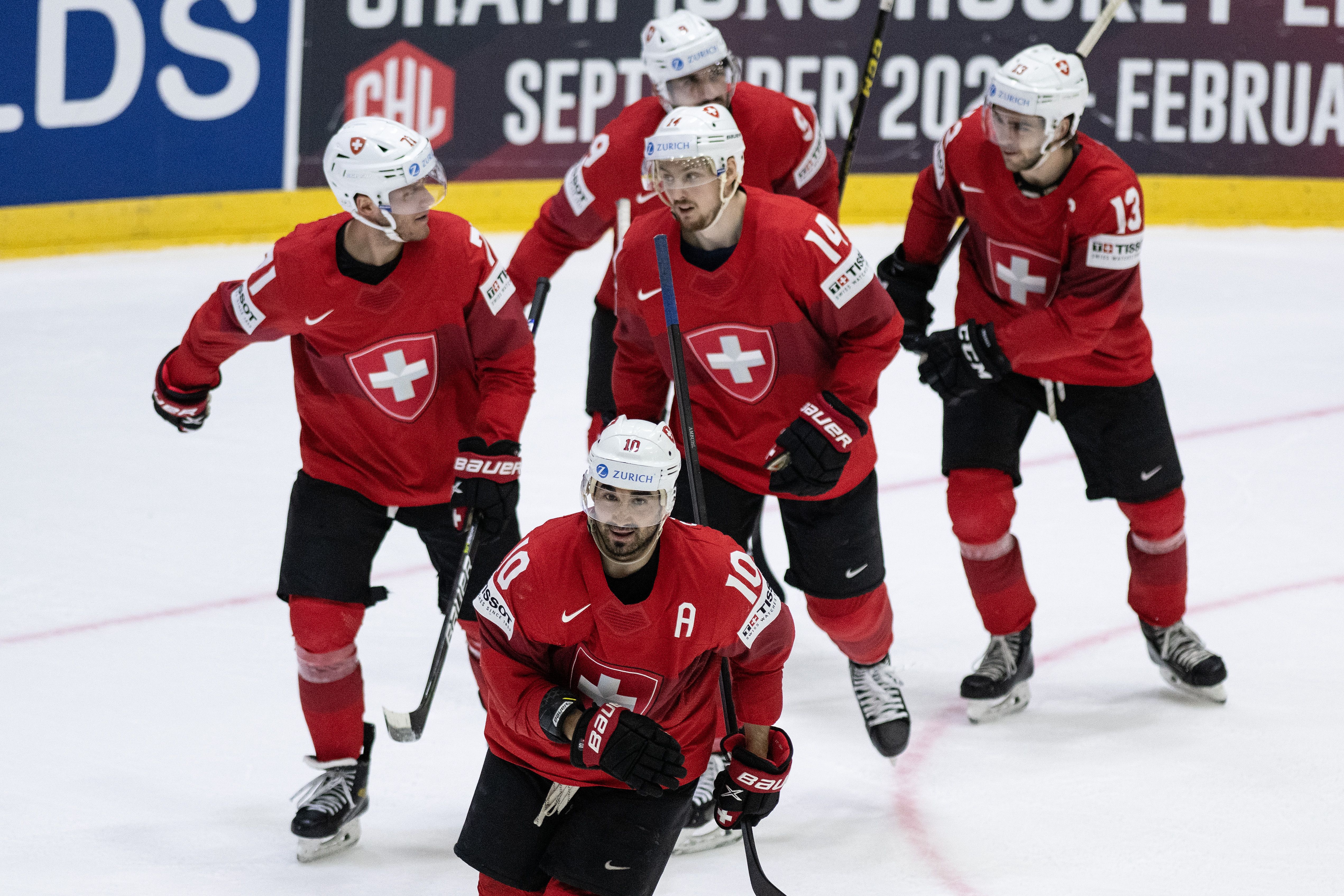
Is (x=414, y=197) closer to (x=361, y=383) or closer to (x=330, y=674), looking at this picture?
(x=361, y=383)

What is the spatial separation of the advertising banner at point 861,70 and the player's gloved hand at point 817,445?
14.9 ft

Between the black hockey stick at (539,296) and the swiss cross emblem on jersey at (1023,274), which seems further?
the black hockey stick at (539,296)

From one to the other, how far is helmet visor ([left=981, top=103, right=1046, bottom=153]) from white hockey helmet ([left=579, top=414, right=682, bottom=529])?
1.34 meters

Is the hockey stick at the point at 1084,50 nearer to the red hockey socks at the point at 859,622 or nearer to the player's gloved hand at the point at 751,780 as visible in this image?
the red hockey socks at the point at 859,622

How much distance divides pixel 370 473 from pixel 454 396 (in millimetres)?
224

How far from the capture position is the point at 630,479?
2.50 meters

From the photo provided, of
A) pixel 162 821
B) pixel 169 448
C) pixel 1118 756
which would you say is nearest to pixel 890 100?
pixel 169 448

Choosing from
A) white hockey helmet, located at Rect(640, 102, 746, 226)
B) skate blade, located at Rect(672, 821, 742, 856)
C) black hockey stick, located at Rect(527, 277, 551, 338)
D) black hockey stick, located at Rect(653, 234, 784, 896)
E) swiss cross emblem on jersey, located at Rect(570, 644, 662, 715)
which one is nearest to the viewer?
swiss cross emblem on jersey, located at Rect(570, 644, 662, 715)

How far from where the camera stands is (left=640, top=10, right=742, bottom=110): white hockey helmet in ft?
12.9

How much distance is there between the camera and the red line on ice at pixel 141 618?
13.3 feet

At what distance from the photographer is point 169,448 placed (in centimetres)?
530

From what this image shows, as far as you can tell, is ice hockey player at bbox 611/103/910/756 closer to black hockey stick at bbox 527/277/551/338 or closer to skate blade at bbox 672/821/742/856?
skate blade at bbox 672/821/742/856

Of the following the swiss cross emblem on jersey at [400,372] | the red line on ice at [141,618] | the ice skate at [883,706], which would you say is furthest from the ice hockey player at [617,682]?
the red line on ice at [141,618]

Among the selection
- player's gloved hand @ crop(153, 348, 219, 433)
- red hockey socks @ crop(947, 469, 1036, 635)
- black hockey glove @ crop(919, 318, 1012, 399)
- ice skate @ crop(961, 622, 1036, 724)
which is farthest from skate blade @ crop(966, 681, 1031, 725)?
player's gloved hand @ crop(153, 348, 219, 433)
